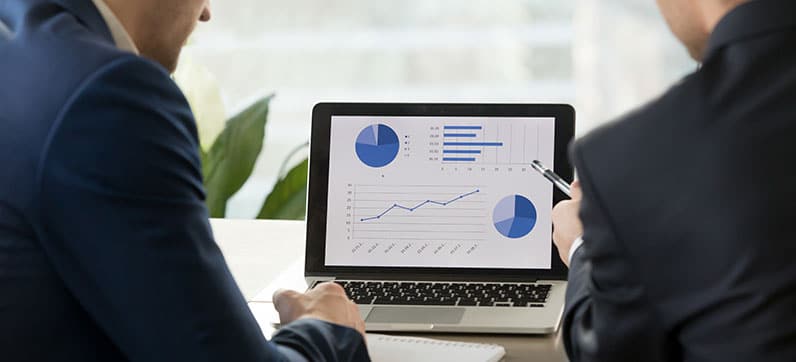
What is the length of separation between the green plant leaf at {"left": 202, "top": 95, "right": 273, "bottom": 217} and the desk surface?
0.78 meters

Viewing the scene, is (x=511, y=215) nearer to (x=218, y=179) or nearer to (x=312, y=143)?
(x=312, y=143)

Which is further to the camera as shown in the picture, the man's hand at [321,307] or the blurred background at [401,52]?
the blurred background at [401,52]

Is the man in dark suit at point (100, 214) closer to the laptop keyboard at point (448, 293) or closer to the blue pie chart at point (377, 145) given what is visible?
the laptop keyboard at point (448, 293)

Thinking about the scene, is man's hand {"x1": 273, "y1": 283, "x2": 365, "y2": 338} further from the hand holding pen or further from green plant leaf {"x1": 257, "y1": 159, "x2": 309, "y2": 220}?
green plant leaf {"x1": 257, "y1": 159, "x2": 309, "y2": 220}

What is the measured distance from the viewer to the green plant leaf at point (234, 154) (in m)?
2.89

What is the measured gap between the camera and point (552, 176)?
5.52 ft

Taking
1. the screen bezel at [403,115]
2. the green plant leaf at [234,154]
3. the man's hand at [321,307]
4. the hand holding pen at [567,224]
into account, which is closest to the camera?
the man's hand at [321,307]

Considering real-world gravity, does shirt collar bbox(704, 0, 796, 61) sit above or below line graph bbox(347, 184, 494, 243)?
above

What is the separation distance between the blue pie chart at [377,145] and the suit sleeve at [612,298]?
713 mm

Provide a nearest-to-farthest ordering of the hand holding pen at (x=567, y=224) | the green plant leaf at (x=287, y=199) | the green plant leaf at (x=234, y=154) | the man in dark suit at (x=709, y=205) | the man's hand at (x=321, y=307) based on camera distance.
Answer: the man in dark suit at (x=709, y=205) < the man's hand at (x=321, y=307) < the hand holding pen at (x=567, y=224) < the green plant leaf at (x=287, y=199) < the green plant leaf at (x=234, y=154)

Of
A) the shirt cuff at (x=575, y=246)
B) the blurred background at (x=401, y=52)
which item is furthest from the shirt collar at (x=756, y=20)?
the blurred background at (x=401, y=52)

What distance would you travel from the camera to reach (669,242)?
3.22 feet

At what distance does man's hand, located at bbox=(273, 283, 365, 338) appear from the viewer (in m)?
1.34

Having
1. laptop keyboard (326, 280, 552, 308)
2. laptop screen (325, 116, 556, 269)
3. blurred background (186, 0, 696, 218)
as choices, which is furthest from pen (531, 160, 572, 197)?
blurred background (186, 0, 696, 218)
